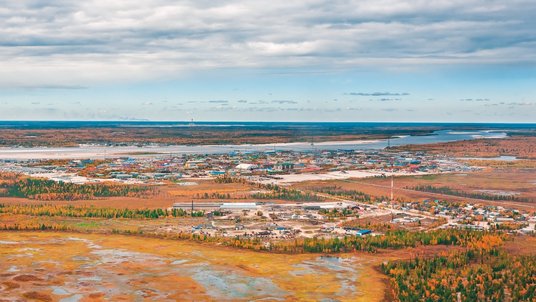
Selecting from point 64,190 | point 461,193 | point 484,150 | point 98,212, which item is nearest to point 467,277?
point 98,212

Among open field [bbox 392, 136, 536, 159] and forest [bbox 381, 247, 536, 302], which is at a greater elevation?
open field [bbox 392, 136, 536, 159]

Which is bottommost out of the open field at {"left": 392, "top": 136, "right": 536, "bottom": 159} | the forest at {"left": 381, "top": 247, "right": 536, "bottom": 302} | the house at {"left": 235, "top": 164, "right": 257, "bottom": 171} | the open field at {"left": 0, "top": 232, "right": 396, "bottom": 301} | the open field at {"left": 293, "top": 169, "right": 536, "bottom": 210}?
the open field at {"left": 0, "top": 232, "right": 396, "bottom": 301}

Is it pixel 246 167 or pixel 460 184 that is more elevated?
pixel 246 167

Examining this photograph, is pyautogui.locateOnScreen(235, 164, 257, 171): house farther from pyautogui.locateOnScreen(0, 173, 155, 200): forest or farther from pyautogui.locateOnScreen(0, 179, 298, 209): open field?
pyautogui.locateOnScreen(0, 173, 155, 200): forest

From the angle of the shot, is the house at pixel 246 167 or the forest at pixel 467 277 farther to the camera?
the house at pixel 246 167

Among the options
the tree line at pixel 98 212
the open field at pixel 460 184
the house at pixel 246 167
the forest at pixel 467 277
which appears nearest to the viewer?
the forest at pixel 467 277

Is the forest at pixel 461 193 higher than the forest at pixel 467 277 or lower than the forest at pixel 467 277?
higher

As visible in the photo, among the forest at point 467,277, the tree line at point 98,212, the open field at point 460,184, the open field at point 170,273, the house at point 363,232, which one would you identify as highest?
the open field at point 460,184

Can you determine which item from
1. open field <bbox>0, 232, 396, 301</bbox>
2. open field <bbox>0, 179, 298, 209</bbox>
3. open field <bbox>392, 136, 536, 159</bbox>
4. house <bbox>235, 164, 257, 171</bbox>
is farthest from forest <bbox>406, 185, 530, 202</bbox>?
open field <bbox>392, 136, 536, 159</bbox>

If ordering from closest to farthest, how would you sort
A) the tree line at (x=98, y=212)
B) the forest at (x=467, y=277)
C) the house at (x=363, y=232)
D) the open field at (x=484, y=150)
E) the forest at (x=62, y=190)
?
the forest at (x=467, y=277)
the house at (x=363, y=232)
the tree line at (x=98, y=212)
the forest at (x=62, y=190)
the open field at (x=484, y=150)

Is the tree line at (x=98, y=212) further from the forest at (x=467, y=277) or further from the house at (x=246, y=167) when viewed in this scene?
the house at (x=246, y=167)

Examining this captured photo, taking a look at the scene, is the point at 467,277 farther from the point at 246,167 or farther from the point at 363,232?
the point at 246,167

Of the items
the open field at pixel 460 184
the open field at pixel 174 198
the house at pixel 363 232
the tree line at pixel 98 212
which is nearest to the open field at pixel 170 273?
the house at pixel 363 232

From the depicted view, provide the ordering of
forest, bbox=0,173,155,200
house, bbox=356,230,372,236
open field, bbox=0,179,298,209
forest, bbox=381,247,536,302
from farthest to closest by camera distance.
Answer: forest, bbox=0,173,155,200
open field, bbox=0,179,298,209
house, bbox=356,230,372,236
forest, bbox=381,247,536,302
